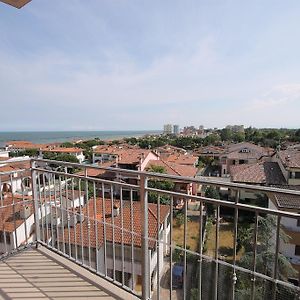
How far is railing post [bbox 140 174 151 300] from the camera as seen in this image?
1908 millimetres

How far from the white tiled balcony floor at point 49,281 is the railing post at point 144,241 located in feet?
0.56

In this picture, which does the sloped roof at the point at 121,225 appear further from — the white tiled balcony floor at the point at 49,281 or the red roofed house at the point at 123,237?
the white tiled balcony floor at the point at 49,281

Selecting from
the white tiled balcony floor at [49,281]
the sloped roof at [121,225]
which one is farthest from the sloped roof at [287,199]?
the white tiled balcony floor at [49,281]

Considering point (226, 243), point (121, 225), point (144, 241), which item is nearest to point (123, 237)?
point (121, 225)

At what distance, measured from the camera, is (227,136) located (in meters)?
76.1

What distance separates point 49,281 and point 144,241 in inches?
40.9

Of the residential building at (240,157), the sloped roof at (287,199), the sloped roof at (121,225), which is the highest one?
the sloped roof at (287,199)

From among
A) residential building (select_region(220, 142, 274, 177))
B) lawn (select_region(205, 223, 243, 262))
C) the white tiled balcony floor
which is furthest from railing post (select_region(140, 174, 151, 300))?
residential building (select_region(220, 142, 274, 177))

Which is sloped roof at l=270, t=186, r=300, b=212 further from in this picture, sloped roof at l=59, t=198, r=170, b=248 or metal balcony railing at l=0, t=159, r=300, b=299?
sloped roof at l=59, t=198, r=170, b=248

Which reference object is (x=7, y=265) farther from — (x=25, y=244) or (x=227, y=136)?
(x=227, y=136)

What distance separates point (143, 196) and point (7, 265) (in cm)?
177

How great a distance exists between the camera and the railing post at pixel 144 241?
6.26ft

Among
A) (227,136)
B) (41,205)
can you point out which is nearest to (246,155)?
(41,205)

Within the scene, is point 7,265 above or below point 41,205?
below
